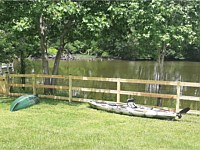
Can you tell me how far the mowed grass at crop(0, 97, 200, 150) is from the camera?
20.5 ft

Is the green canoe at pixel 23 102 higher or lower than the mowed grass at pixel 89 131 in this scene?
higher

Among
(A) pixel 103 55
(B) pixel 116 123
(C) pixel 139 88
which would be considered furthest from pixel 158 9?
(A) pixel 103 55

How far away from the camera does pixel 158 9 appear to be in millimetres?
10781

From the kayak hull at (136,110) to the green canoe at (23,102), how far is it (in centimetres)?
203

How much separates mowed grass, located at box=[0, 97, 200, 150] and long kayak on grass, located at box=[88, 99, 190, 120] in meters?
0.22

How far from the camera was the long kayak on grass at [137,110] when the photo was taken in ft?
28.8

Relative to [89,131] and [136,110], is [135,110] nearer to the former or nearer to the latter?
[136,110]

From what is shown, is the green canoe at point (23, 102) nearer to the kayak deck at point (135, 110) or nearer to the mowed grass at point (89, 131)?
the mowed grass at point (89, 131)

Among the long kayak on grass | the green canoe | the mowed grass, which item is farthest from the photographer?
the green canoe

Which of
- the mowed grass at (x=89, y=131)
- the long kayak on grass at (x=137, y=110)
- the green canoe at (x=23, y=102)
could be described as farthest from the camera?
the green canoe at (x=23, y=102)

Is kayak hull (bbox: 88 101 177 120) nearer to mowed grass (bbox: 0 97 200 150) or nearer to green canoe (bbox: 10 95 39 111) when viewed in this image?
mowed grass (bbox: 0 97 200 150)

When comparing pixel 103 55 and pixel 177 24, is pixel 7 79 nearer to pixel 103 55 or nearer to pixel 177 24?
pixel 177 24

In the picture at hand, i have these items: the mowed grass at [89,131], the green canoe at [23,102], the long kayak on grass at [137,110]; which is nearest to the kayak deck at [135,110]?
the long kayak on grass at [137,110]

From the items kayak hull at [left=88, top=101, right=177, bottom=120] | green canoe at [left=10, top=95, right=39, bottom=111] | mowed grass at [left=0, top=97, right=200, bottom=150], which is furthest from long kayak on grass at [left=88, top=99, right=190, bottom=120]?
green canoe at [left=10, top=95, right=39, bottom=111]
